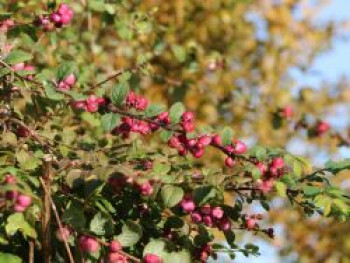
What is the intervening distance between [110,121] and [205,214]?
0.33m

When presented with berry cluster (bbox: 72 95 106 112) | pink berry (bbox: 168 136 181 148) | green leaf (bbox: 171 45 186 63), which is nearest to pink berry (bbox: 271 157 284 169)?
pink berry (bbox: 168 136 181 148)

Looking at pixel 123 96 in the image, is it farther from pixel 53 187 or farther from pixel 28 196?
pixel 28 196

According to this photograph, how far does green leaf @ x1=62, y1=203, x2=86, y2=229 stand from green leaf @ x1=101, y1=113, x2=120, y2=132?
25 centimetres

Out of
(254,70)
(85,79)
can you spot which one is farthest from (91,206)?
(254,70)

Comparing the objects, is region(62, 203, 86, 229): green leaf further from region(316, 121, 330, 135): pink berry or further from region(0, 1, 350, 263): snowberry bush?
region(316, 121, 330, 135): pink berry

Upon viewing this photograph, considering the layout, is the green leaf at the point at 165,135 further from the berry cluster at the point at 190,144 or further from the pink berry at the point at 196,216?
the pink berry at the point at 196,216

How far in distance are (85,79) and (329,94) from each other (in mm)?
3822

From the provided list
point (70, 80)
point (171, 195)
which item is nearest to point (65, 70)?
point (70, 80)

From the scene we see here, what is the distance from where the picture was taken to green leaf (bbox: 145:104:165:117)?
163 centimetres

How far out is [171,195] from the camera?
1.38m

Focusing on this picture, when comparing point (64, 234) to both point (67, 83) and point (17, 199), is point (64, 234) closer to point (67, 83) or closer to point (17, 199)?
point (17, 199)

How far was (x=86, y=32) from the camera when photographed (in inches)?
126

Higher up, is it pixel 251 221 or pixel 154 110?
pixel 154 110

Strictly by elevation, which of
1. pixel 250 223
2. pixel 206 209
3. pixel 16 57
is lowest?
pixel 250 223
